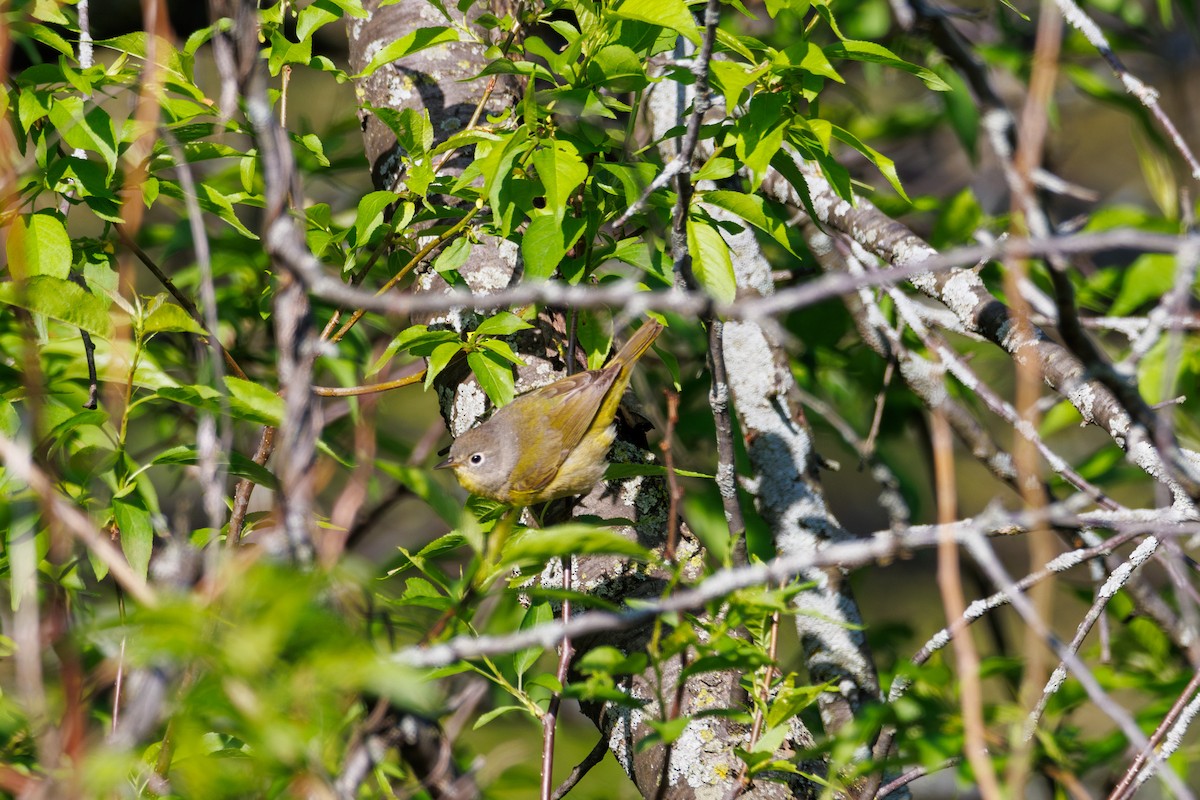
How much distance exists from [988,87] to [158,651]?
4.27 m

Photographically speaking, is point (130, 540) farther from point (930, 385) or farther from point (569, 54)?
point (930, 385)

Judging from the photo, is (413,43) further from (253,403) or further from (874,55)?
(874,55)

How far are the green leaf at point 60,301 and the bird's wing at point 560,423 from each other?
1.19 m

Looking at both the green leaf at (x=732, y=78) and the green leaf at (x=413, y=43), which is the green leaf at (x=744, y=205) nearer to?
the green leaf at (x=732, y=78)

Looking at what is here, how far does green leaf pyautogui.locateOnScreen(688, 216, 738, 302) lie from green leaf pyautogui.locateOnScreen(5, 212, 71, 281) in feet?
4.74

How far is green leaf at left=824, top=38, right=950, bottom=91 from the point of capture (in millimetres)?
2176

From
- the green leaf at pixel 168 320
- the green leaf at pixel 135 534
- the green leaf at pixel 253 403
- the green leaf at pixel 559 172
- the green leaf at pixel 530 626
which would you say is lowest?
the green leaf at pixel 530 626

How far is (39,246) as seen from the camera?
89.8 inches

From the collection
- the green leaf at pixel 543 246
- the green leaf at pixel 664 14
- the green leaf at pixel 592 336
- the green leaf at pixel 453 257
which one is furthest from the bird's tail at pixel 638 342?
the green leaf at pixel 664 14

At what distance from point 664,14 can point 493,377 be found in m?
0.91

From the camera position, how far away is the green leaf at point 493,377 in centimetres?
237

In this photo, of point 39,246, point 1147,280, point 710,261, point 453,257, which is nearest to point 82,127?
point 39,246

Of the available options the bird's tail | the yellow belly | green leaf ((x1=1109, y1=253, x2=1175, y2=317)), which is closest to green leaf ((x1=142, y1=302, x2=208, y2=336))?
the yellow belly

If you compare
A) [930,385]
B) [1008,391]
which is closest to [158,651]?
[930,385]
